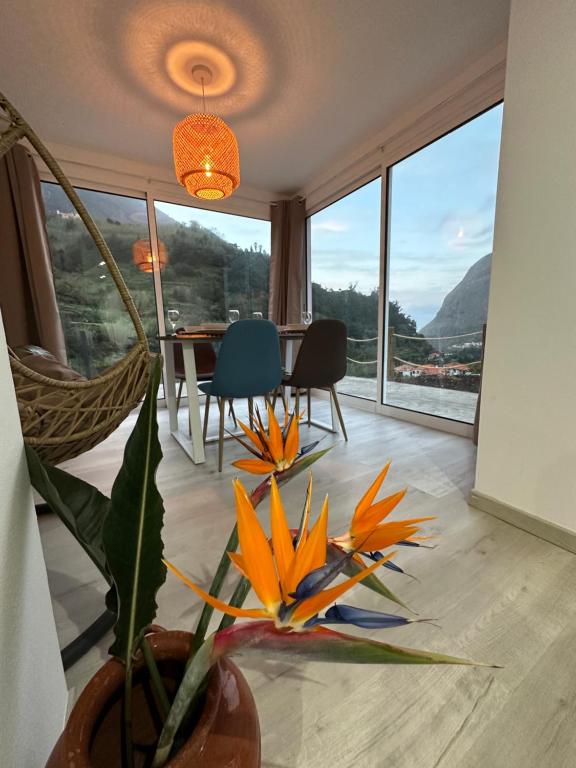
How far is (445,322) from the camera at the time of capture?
8.25 feet

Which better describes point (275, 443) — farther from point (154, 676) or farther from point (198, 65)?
point (198, 65)

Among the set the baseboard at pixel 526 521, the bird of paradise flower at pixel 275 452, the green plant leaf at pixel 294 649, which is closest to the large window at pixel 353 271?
the baseboard at pixel 526 521

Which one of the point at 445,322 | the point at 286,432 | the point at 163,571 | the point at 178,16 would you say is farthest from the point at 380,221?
the point at 163,571

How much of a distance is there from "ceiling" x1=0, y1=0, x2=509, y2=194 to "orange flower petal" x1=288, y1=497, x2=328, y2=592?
243 cm

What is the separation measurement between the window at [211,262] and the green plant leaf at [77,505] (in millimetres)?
3270

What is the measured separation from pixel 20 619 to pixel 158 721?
227mm

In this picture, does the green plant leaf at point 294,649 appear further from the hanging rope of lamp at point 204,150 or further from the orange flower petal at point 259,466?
the hanging rope of lamp at point 204,150

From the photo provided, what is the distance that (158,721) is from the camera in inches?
14.4

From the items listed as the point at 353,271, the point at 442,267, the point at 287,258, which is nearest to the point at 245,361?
the point at 442,267

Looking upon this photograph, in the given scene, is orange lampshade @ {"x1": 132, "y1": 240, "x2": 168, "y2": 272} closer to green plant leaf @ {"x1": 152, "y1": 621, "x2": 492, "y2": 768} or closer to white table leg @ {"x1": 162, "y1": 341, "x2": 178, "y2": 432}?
white table leg @ {"x1": 162, "y1": 341, "x2": 178, "y2": 432}

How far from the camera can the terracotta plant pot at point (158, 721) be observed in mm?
260

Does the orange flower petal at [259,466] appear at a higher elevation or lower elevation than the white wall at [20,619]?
higher

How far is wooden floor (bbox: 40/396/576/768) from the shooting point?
0.61 meters

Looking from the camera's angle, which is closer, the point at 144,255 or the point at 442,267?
the point at 442,267
